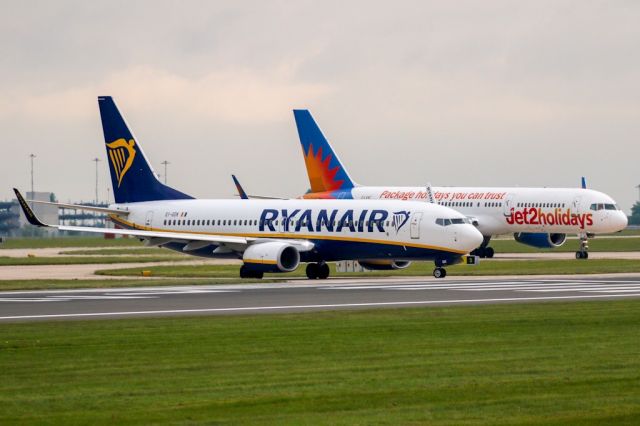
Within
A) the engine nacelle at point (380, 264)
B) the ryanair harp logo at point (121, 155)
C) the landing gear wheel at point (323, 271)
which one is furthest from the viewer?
the ryanair harp logo at point (121, 155)

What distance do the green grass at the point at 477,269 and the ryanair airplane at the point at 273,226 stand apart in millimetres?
1485

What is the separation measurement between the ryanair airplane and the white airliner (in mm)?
22990

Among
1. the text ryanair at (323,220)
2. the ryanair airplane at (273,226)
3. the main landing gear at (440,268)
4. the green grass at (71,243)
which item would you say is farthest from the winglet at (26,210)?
the green grass at (71,243)

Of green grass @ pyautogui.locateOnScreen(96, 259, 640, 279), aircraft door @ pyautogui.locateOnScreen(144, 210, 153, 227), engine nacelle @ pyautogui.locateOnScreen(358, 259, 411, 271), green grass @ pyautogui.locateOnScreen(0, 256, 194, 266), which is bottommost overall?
green grass @ pyautogui.locateOnScreen(96, 259, 640, 279)

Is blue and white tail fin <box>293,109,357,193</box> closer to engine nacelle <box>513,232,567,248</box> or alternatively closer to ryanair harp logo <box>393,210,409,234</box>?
engine nacelle <box>513,232,567,248</box>

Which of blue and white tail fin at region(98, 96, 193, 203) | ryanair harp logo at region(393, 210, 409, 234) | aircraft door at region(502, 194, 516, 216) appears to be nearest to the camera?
ryanair harp logo at region(393, 210, 409, 234)

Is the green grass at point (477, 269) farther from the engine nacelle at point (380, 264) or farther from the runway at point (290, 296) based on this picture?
the runway at point (290, 296)

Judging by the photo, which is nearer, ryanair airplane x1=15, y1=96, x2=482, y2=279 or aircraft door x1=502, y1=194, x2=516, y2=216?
ryanair airplane x1=15, y1=96, x2=482, y2=279

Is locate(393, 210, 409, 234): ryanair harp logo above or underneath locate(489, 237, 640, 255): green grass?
above

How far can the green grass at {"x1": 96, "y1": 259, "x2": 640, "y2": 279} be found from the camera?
5762 cm

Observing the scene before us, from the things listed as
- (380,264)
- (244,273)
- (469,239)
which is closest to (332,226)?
(380,264)

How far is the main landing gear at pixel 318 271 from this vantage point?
55.1 m

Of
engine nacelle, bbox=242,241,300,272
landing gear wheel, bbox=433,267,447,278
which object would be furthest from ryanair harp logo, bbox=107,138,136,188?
landing gear wheel, bbox=433,267,447,278

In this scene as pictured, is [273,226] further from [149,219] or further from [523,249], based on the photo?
[523,249]
